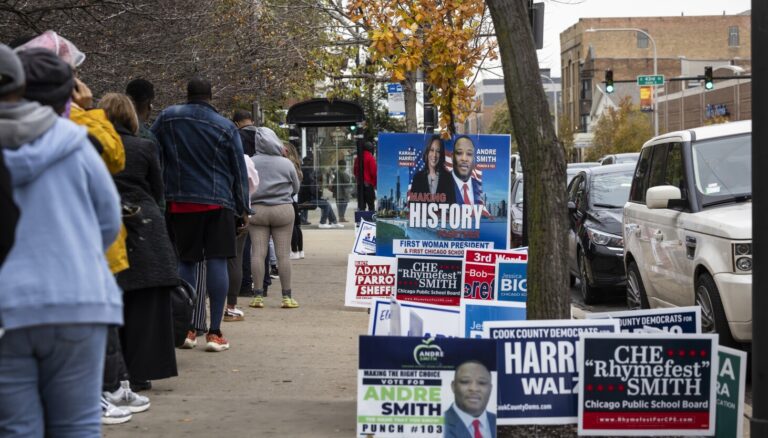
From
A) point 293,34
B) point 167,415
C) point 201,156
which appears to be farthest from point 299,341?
point 293,34

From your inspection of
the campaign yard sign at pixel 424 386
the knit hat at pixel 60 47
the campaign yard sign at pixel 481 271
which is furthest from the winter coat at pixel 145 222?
the campaign yard sign at pixel 481 271

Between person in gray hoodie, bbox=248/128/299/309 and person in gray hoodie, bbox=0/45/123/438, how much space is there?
8.00 meters

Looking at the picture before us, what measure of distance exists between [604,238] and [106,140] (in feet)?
31.3

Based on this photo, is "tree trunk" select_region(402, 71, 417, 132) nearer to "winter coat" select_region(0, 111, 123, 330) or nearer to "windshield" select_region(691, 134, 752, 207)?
"windshield" select_region(691, 134, 752, 207)

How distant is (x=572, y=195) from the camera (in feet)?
54.3

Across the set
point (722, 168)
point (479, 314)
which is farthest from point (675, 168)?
point (479, 314)

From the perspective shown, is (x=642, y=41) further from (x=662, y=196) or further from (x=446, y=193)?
(x=662, y=196)

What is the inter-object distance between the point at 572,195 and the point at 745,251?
8.10 m

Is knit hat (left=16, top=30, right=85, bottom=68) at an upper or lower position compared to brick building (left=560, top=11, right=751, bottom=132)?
lower

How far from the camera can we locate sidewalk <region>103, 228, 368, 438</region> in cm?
679

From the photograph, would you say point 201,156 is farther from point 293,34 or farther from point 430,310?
point 293,34

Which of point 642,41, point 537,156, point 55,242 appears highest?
point 642,41

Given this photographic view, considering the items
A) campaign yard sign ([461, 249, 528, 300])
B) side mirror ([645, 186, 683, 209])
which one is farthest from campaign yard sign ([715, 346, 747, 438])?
side mirror ([645, 186, 683, 209])

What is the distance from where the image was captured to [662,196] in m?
9.75
